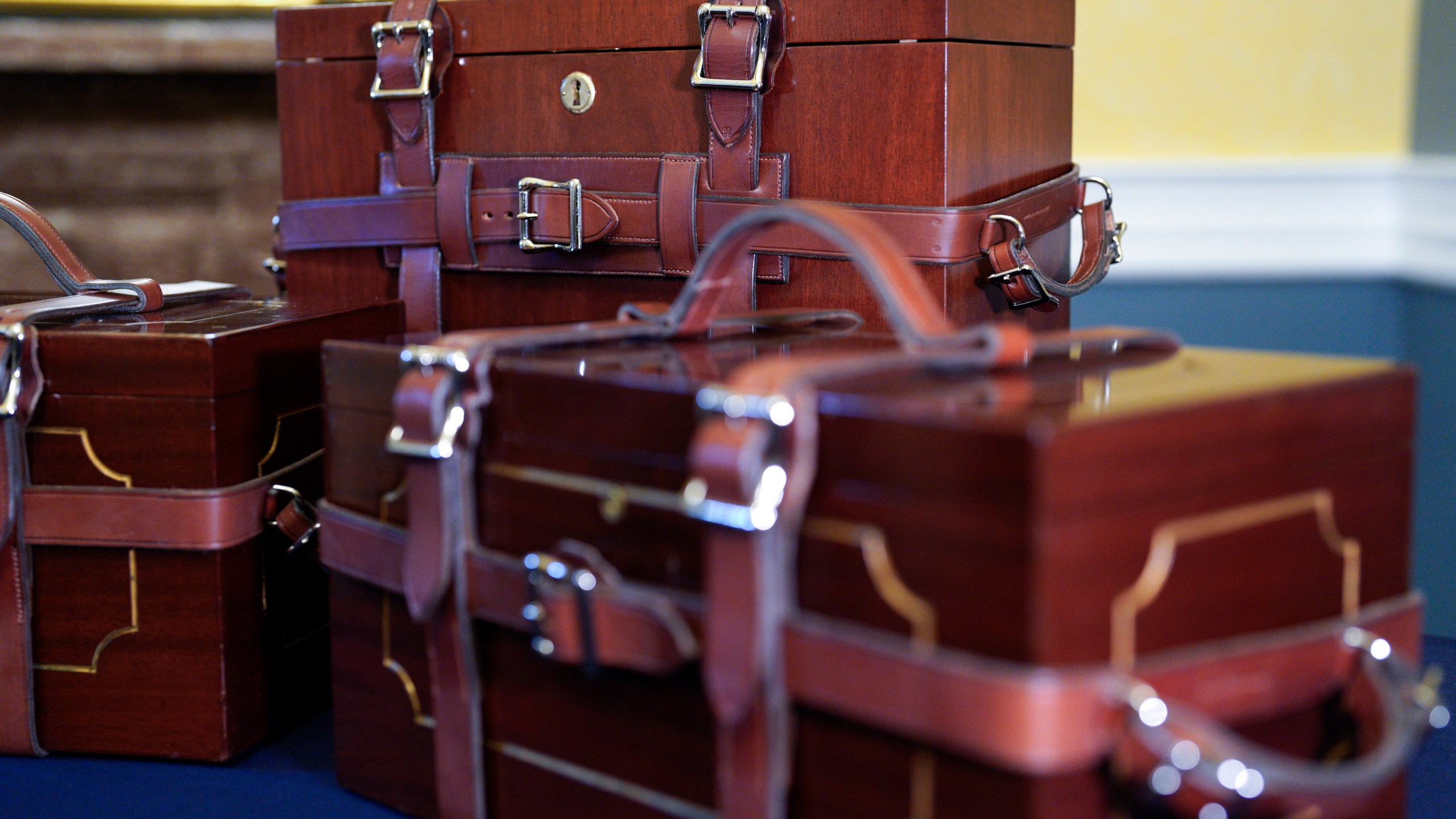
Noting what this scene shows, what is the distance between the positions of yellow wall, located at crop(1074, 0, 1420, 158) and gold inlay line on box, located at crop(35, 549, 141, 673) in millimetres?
1414

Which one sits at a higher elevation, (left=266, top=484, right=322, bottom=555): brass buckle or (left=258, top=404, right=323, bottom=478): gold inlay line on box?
(left=258, top=404, right=323, bottom=478): gold inlay line on box

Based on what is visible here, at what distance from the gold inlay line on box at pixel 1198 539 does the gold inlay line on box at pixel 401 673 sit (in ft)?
1.57

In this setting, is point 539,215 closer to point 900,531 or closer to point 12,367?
point 12,367

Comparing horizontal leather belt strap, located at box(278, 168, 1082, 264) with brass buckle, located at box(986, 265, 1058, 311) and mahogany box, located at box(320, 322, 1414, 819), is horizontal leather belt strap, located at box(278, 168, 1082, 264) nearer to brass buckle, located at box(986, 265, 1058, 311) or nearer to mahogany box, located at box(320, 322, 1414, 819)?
brass buckle, located at box(986, 265, 1058, 311)

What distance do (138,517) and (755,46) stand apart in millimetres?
606

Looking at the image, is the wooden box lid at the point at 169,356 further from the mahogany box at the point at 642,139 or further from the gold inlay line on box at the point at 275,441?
the mahogany box at the point at 642,139

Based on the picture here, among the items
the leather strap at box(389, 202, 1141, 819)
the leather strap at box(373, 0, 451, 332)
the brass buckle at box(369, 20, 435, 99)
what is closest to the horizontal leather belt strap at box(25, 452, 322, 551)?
the leather strap at box(389, 202, 1141, 819)

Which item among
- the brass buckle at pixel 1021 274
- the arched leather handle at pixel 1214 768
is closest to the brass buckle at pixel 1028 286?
the brass buckle at pixel 1021 274

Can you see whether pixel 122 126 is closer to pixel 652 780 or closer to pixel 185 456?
pixel 185 456

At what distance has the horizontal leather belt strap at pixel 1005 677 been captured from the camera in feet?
2.02

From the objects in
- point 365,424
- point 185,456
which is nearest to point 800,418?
point 365,424

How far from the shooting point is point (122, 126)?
192cm

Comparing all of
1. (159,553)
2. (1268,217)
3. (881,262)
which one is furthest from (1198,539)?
(1268,217)

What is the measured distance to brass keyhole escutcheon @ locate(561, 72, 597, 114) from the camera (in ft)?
4.19
